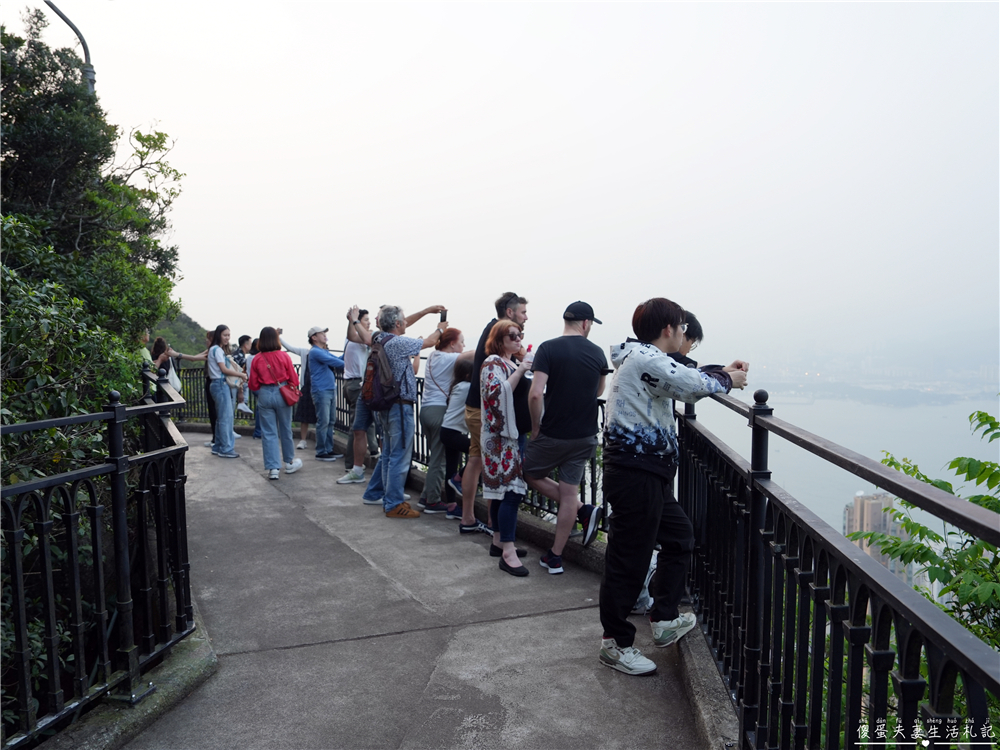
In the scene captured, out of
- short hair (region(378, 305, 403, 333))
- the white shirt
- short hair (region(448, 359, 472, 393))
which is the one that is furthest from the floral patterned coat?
the white shirt

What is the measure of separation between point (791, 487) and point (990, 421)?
8.29 feet

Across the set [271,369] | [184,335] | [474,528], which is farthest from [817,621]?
[184,335]

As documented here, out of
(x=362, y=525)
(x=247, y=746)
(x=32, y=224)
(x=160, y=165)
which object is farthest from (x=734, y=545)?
(x=160, y=165)

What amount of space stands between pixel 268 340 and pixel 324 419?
1733 millimetres

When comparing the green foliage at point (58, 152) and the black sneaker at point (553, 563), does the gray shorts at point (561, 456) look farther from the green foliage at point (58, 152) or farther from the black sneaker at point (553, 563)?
the green foliage at point (58, 152)

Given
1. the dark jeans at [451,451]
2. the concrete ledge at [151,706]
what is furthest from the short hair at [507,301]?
the concrete ledge at [151,706]

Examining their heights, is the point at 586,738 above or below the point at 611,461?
below

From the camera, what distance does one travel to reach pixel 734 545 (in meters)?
3.19

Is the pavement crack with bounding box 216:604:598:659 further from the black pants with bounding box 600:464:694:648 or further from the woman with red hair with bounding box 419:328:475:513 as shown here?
the woman with red hair with bounding box 419:328:475:513

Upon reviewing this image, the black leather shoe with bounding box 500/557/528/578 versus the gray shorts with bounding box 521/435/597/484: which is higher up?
the gray shorts with bounding box 521/435/597/484

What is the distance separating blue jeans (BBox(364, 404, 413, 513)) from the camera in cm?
700

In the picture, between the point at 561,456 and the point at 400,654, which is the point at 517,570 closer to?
the point at 561,456

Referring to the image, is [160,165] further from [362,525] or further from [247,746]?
[247,746]

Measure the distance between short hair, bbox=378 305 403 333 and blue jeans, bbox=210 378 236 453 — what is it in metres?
4.48
